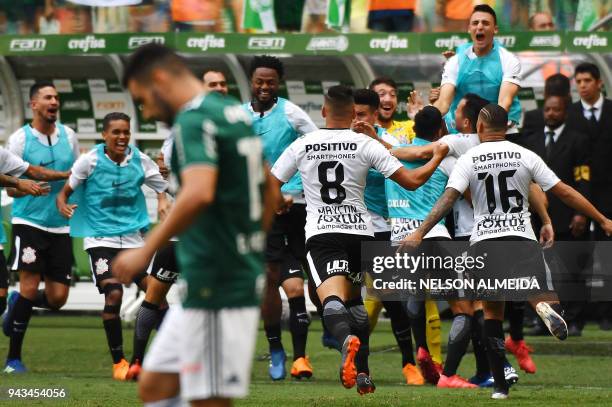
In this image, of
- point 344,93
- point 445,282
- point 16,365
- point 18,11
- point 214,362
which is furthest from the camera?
point 18,11

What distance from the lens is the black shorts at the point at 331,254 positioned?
404 inches

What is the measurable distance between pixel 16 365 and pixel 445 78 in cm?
460

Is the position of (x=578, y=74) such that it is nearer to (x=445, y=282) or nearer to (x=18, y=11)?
(x=445, y=282)

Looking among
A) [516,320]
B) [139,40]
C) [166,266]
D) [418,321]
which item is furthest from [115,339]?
[139,40]

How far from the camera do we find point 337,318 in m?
9.92

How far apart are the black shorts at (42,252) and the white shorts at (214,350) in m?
7.98

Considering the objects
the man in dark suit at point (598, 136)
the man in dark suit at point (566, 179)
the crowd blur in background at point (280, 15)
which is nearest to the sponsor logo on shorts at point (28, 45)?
the crowd blur in background at point (280, 15)

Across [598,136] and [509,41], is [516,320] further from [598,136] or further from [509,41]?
[509,41]

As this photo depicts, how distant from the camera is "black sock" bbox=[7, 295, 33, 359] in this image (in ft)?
42.8

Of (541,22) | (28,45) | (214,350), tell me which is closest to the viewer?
(214,350)

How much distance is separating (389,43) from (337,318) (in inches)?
292

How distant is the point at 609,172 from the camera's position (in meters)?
15.5

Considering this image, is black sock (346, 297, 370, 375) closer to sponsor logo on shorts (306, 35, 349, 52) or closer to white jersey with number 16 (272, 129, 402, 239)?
white jersey with number 16 (272, 129, 402, 239)

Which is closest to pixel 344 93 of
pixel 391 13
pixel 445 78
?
pixel 445 78
